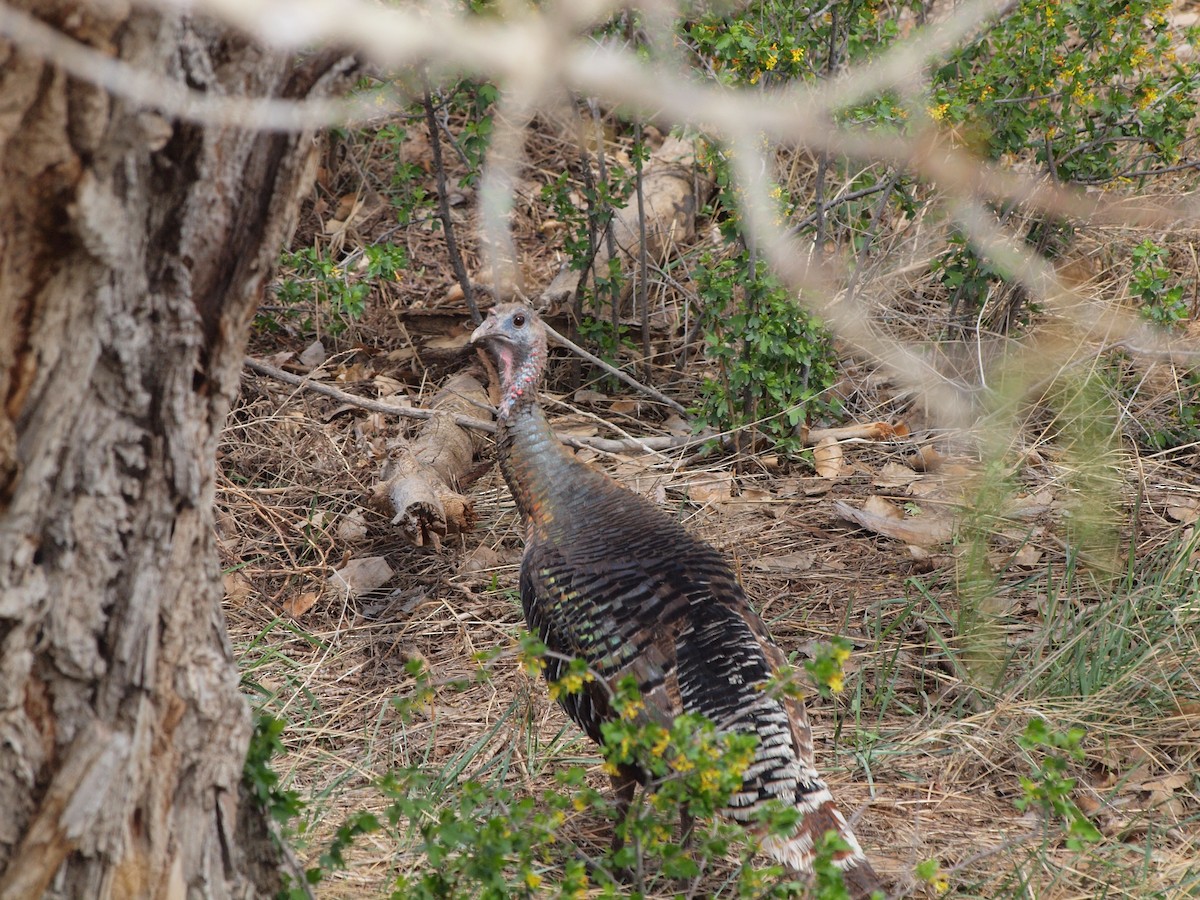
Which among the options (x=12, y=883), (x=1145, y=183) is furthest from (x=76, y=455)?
(x=1145, y=183)

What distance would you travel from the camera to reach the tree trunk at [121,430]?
1.71 meters

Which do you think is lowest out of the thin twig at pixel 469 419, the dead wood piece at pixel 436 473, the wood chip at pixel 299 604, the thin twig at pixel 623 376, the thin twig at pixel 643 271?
the wood chip at pixel 299 604

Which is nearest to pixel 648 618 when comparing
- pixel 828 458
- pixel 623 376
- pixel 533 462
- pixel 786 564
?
pixel 533 462

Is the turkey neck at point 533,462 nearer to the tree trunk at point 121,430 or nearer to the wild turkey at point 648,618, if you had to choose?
the wild turkey at point 648,618

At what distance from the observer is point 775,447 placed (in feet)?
17.3

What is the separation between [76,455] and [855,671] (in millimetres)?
2793

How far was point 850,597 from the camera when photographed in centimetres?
411

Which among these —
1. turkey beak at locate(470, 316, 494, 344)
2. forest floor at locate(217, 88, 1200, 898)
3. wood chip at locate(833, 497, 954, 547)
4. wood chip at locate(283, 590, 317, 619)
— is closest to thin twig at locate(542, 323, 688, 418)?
forest floor at locate(217, 88, 1200, 898)

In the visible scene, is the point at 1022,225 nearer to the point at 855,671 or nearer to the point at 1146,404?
the point at 1146,404

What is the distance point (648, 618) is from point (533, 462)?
82 cm

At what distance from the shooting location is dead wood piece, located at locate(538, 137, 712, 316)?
608 centimetres

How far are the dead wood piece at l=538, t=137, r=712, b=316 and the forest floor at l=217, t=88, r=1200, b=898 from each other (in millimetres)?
196

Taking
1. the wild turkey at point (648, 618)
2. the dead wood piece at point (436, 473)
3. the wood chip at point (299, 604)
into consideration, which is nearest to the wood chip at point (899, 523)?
the wild turkey at point (648, 618)

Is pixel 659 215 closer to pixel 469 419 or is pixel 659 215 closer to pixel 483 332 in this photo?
pixel 469 419
